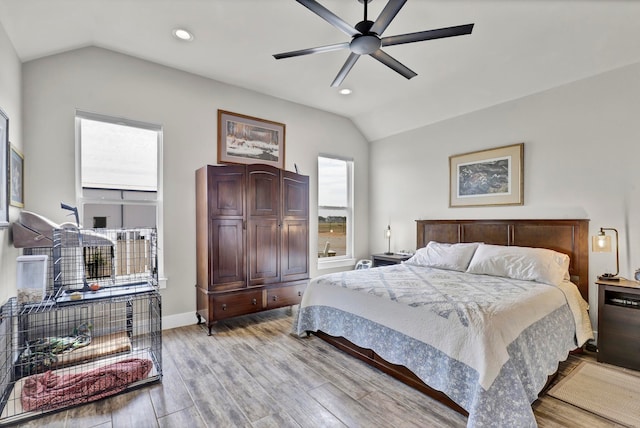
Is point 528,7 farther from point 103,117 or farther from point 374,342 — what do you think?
point 103,117

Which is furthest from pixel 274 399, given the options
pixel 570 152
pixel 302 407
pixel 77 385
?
pixel 570 152

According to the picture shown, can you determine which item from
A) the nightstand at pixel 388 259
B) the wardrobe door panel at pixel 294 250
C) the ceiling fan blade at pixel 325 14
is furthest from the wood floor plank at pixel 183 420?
the nightstand at pixel 388 259

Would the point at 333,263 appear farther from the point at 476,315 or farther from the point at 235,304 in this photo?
the point at 476,315

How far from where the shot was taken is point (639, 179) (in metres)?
2.98

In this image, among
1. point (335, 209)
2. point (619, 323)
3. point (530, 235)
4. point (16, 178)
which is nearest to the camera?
point (16, 178)

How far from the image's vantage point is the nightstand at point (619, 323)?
270 cm

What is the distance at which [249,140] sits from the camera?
4.28 m

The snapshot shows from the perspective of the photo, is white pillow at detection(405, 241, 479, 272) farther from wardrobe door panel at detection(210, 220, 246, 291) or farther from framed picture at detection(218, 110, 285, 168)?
framed picture at detection(218, 110, 285, 168)

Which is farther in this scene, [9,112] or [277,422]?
[9,112]

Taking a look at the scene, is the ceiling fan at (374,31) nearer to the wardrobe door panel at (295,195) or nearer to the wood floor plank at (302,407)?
the wardrobe door panel at (295,195)

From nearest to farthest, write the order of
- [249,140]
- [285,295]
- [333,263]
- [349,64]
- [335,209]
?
[349,64] < [285,295] < [249,140] < [333,263] < [335,209]

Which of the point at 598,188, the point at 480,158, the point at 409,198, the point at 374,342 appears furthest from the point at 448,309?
the point at 409,198

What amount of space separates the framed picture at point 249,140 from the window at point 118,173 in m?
0.79

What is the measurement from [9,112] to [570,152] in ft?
17.7
